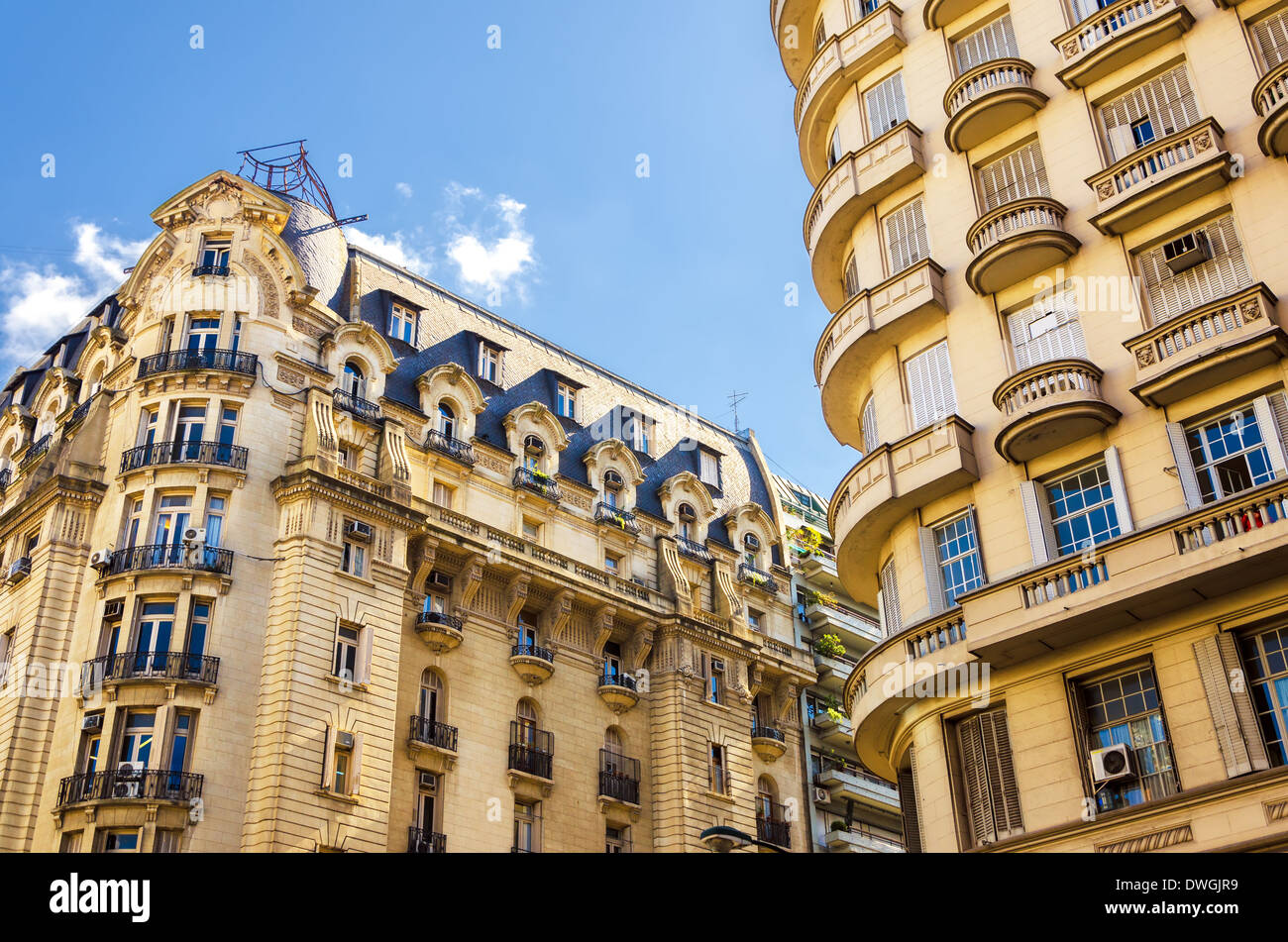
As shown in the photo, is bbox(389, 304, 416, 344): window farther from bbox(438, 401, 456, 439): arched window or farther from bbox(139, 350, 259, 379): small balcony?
bbox(139, 350, 259, 379): small balcony

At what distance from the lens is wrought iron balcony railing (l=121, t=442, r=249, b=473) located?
43406 millimetres

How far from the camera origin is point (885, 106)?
104 ft

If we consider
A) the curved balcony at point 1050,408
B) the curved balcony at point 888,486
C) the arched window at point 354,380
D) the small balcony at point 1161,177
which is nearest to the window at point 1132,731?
the curved balcony at point 1050,408

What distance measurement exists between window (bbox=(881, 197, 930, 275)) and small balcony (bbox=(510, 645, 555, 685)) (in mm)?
22985

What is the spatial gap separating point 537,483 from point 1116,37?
30.7 metres

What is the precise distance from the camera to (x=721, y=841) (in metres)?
21.8

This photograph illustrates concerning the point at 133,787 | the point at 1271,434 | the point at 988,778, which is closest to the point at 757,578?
the point at 133,787

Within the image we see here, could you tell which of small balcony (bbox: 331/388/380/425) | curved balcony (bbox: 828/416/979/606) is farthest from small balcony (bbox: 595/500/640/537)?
curved balcony (bbox: 828/416/979/606)

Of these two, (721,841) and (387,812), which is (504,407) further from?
(721,841)

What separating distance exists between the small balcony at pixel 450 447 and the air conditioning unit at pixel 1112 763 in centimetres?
3206

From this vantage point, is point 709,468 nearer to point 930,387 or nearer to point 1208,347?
point 930,387

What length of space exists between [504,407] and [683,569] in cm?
1029

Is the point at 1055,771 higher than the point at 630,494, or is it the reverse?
the point at 630,494
